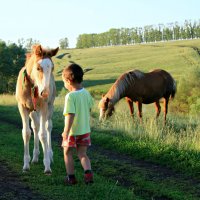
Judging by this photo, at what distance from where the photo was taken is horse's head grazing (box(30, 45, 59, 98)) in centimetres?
635

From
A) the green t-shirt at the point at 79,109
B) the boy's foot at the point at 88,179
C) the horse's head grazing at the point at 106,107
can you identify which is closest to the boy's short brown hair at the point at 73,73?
the green t-shirt at the point at 79,109

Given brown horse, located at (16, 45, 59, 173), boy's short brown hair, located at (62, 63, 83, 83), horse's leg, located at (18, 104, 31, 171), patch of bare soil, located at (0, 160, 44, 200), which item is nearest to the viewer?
patch of bare soil, located at (0, 160, 44, 200)

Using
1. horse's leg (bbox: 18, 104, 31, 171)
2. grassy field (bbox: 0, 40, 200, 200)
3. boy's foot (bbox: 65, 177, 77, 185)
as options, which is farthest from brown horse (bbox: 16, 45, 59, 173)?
boy's foot (bbox: 65, 177, 77, 185)

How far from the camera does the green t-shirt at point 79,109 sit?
19.8ft

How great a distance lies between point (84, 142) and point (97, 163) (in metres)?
2.26

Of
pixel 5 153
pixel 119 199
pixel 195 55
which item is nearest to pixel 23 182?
pixel 119 199

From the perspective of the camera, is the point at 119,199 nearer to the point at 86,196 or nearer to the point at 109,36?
the point at 86,196

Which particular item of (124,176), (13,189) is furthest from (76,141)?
(124,176)

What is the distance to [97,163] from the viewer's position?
833 centimetres

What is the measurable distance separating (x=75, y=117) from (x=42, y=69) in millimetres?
1050

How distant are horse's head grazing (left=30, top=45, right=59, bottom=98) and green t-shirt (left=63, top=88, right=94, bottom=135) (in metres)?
0.49

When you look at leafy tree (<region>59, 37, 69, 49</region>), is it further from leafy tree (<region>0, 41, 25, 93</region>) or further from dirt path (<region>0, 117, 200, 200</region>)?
dirt path (<region>0, 117, 200, 200</region>)

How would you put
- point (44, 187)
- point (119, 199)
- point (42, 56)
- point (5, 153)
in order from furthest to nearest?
1. point (5, 153)
2. point (42, 56)
3. point (44, 187)
4. point (119, 199)

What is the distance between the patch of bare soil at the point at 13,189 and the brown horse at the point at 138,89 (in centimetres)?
710
